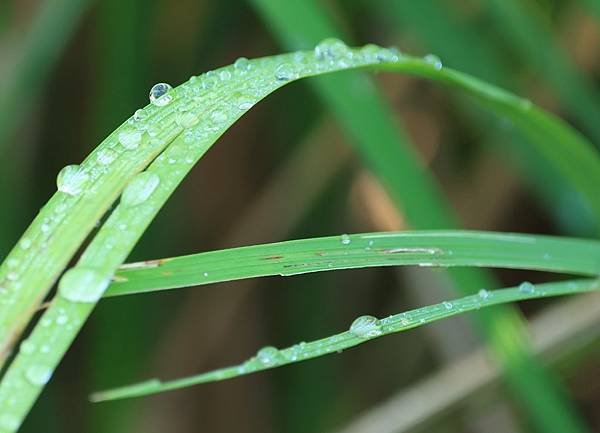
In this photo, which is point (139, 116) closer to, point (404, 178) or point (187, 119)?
point (187, 119)

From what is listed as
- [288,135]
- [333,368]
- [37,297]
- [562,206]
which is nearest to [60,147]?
[288,135]

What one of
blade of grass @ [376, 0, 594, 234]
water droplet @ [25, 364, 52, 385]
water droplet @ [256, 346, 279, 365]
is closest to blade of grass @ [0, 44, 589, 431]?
water droplet @ [25, 364, 52, 385]

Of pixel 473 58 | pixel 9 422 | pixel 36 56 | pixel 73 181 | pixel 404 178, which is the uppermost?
pixel 36 56

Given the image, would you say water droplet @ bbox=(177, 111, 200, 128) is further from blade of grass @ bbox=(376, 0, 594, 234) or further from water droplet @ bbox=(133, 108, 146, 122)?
blade of grass @ bbox=(376, 0, 594, 234)

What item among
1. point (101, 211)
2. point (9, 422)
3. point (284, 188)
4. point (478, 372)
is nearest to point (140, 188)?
point (101, 211)

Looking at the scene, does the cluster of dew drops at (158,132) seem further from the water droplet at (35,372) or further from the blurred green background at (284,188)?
the blurred green background at (284,188)

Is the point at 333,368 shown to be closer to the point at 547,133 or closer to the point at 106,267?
the point at 547,133
